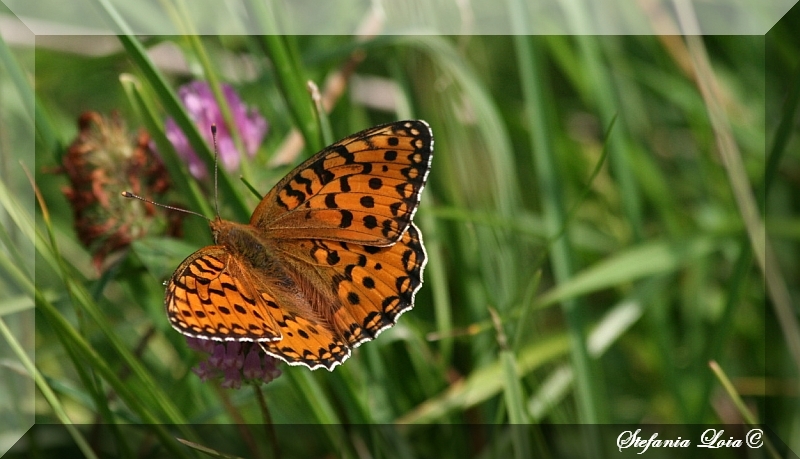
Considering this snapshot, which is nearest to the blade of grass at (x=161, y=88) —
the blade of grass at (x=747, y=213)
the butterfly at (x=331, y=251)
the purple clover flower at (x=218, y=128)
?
the butterfly at (x=331, y=251)

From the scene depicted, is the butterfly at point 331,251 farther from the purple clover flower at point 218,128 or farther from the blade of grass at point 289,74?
the purple clover flower at point 218,128

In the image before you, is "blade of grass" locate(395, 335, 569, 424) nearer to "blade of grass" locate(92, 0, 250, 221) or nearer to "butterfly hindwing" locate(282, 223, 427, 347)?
"butterfly hindwing" locate(282, 223, 427, 347)

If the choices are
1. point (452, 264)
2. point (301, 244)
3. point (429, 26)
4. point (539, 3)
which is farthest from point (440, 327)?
point (539, 3)

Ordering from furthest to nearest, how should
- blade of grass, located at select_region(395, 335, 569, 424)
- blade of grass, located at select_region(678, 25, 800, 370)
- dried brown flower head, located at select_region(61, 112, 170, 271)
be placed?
blade of grass, located at select_region(395, 335, 569, 424)
dried brown flower head, located at select_region(61, 112, 170, 271)
blade of grass, located at select_region(678, 25, 800, 370)

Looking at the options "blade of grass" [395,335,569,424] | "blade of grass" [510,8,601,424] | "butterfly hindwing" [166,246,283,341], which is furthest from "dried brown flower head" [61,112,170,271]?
"blade of grass" [510,8,601,424]

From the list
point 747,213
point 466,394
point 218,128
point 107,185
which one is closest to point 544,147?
point 747,213

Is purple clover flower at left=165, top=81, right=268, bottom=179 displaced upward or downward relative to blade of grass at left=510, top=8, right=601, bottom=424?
upward

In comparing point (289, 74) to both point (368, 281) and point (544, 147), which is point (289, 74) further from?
point (544, 147)
